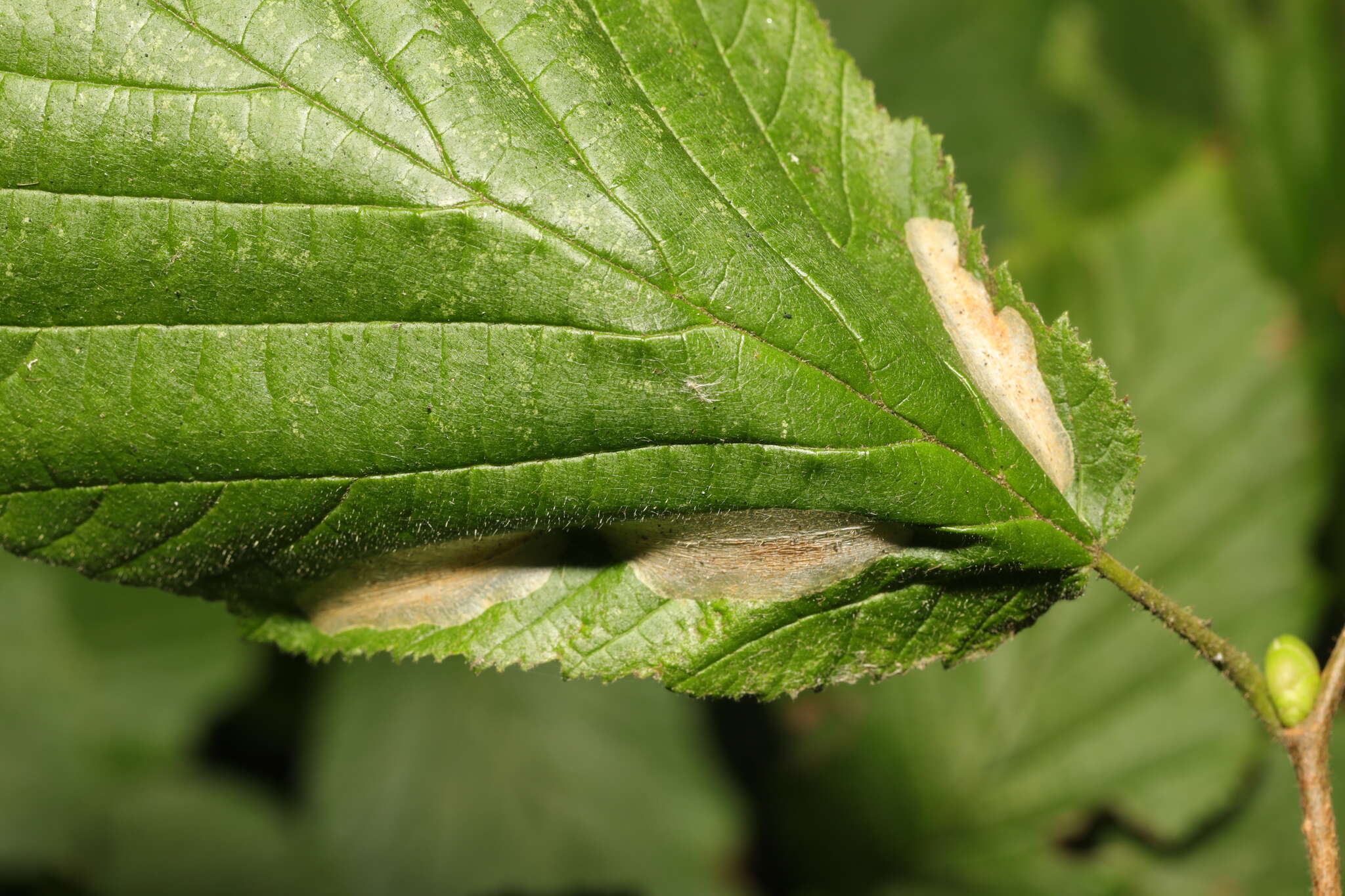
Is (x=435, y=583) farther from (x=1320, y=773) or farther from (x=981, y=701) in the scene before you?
(x=981, y=701)

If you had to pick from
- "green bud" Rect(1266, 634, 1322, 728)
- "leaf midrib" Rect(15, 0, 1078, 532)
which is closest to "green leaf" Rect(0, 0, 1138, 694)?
"leaf midrib" Rect(15, 0, 1078, 532)

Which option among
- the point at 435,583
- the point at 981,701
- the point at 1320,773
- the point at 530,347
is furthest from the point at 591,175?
the point at 981,701

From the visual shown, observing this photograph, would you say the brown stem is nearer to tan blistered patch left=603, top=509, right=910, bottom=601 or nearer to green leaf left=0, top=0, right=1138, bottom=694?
green leaf left=0, top=0, right=1138, bottom=694

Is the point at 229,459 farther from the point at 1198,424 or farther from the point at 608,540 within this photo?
the point at 1198,424

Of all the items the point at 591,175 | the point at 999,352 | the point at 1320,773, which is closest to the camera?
the point at 591,175

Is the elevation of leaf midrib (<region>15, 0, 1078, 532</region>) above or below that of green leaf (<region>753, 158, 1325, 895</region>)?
above

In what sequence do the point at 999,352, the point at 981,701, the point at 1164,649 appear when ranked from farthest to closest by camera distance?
the point at 981,701, the point at 1164,649, the point at 999,352

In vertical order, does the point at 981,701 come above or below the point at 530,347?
below
